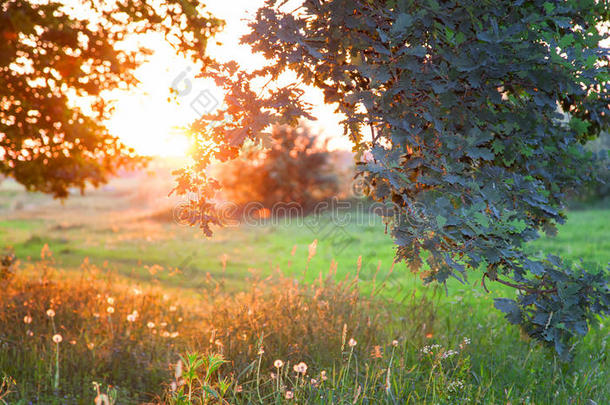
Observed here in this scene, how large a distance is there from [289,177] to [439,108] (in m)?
21.8

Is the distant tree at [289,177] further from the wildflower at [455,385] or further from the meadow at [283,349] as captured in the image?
the wildflower at [455,385]

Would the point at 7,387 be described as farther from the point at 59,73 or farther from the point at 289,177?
the point at 289,177

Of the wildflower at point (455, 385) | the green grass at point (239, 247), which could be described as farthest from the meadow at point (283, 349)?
the green grass at point (239, 247)

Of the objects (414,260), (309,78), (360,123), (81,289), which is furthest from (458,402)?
(81,289)

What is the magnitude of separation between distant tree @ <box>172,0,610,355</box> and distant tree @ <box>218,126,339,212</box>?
69.0ft

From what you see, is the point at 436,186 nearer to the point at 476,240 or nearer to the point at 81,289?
the point at 476,240

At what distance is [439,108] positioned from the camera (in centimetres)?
370

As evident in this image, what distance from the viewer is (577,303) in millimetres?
4094

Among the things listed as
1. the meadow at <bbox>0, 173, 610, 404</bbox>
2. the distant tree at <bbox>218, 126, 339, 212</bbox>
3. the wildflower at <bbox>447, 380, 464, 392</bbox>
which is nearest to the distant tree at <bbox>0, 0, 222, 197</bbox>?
the meadow at <bbox>0, 173, 610, 404</bbox>

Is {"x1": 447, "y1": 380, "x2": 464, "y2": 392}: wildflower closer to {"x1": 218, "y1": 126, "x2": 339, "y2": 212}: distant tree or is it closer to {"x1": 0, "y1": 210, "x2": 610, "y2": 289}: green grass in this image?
{"x1": 0, "y1": 210, "x2": 610, "y2": 289}: green grass

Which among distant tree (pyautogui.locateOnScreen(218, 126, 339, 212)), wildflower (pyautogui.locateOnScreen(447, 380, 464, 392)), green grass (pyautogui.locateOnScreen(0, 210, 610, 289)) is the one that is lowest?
green grass (pyautogui.locateOnScreen(0, 210, 610, 289))

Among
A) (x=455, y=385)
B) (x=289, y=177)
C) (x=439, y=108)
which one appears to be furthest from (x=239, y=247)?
(x=439, y=108)

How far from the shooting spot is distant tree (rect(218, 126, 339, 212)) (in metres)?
25.3

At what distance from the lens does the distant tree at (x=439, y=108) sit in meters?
3.45
